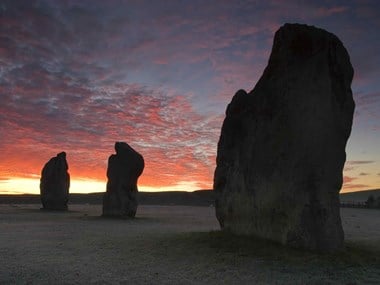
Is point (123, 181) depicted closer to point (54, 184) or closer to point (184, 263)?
point (54, 184)

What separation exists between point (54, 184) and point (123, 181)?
44.0ft

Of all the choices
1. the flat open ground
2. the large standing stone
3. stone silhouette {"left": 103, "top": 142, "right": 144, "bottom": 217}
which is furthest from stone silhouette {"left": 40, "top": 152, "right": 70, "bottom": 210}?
the large standing stone

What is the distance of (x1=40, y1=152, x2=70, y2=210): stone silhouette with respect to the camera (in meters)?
41.6

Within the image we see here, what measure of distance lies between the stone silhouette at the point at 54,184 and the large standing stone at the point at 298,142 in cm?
3010

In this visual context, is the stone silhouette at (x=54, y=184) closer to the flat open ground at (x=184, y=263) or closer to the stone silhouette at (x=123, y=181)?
the stone silhouette at (x=123, y=181)

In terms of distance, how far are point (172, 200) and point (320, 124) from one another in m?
71.1

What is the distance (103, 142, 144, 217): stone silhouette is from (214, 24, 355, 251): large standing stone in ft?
56.6

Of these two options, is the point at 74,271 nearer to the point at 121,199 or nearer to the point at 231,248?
the point at 231,248

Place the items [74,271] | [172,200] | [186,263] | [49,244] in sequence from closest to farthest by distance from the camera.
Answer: [74,271], [186,263], [49,244], [172,200]

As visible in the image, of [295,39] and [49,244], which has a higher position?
[295,39]

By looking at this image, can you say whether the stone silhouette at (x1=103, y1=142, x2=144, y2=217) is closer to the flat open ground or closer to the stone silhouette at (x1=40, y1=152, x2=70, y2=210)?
the stone silhouette at (x1=40, y1=152, x2=70, y2=210)

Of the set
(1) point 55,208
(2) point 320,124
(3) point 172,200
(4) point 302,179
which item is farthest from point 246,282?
(3) point 172,200

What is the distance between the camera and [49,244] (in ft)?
52.3

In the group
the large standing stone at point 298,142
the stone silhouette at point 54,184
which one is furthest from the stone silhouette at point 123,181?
the large standing stone at point 298,142
